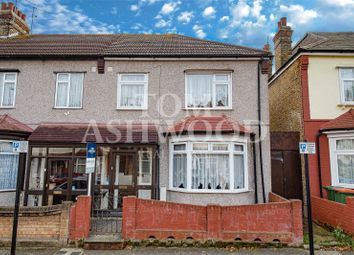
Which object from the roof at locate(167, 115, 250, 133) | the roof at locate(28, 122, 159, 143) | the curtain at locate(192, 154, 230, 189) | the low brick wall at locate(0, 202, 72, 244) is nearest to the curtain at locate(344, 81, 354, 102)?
the roof at locate(167, 115, 250, 133)

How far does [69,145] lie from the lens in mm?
10078

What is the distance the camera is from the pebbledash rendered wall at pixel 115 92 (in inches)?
426

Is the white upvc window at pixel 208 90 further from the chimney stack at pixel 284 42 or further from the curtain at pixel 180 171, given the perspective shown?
the chimney stack at pixel 284 42

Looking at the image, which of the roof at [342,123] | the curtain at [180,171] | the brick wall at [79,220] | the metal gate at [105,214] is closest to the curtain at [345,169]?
the roof at [342,123]

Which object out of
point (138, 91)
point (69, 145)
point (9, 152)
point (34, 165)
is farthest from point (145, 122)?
point (9, 152)

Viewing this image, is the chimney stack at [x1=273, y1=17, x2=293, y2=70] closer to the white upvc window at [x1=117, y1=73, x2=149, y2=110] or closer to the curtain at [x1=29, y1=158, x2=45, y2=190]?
the white upvc window at [x1=117, y1=73, x2=149, y2=110]

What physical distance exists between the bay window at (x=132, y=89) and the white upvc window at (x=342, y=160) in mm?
7526

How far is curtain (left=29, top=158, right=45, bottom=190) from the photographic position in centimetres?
Result: 1014

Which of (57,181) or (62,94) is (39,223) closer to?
(57,181)

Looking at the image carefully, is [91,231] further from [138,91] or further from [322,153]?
[322,153]

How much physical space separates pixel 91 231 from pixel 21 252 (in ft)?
5.77

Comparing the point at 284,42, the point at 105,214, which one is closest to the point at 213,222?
the point at 105,214

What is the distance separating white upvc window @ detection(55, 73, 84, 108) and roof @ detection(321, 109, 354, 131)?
378 inches

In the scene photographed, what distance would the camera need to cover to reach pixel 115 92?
36.2 ft
